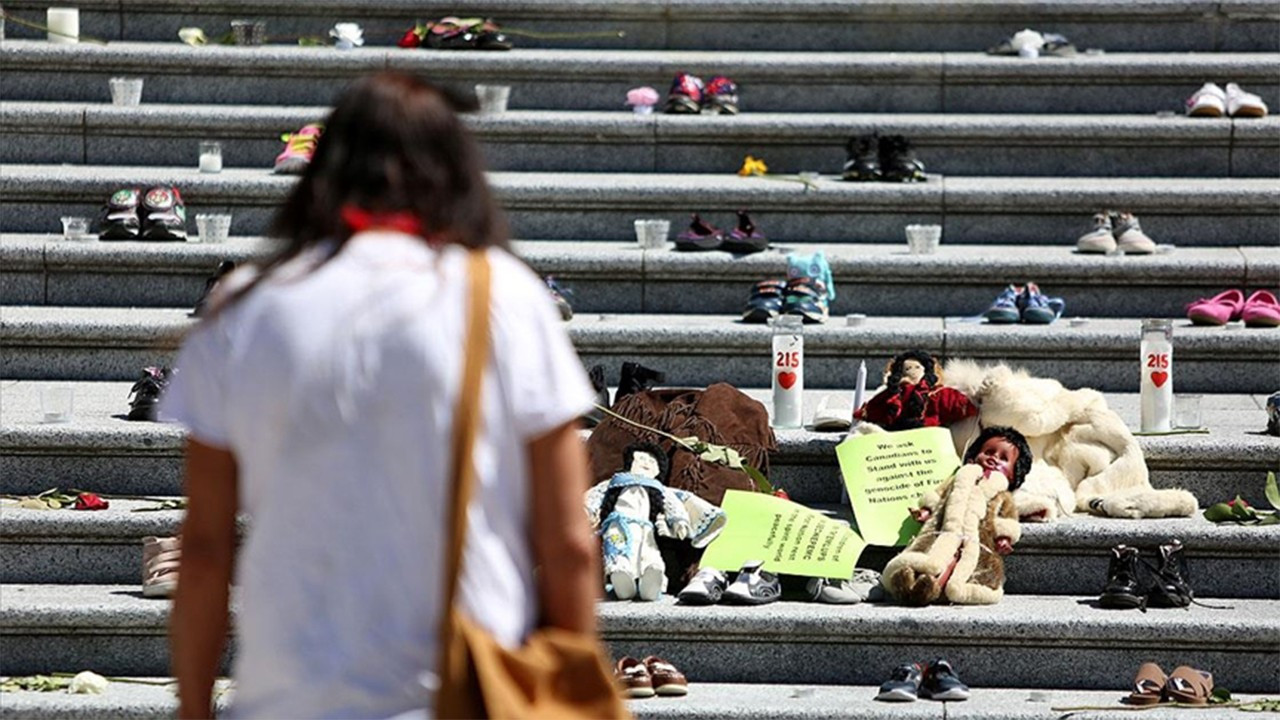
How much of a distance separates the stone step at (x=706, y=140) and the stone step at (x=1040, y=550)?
2262 mm

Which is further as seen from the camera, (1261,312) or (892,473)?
(1261,312)

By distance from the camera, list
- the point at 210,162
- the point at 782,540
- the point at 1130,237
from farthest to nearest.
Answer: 1. the point at 210,162
2. the point at 1130,237
3. the point at 782,540

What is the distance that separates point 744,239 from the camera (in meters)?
7.52

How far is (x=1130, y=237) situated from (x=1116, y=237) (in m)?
0.09

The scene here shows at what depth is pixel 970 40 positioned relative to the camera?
865 centimetres

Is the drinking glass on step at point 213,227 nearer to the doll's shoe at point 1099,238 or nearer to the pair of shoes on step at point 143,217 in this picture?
the pair of shoes on step at point 143,217

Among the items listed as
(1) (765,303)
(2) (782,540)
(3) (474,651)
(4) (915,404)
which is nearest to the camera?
(3) (474,651)

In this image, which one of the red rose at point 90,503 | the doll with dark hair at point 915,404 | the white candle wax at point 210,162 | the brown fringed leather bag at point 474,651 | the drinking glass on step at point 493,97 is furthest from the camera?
the drinking glass on step at point 493,97

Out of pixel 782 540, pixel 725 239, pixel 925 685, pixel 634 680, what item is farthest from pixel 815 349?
pixel 634 680

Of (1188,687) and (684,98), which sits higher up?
(684,98)

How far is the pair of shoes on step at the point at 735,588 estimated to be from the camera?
5766 mm

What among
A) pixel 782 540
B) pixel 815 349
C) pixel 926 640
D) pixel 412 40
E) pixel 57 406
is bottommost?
pixel 926 640

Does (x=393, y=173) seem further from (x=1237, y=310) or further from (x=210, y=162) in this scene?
(x=210, y=162)

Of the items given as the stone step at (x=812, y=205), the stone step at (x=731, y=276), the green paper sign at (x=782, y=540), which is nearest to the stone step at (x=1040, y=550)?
the green paper sign at (x=782, y=540)
